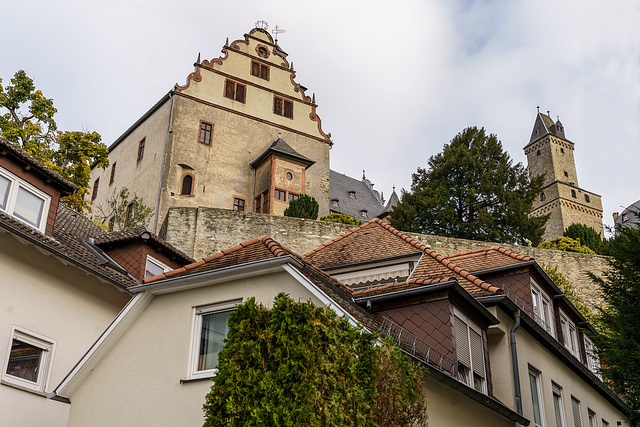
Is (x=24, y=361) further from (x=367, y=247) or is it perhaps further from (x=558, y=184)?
(x=558, y=184)

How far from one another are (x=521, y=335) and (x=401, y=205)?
74.8 ft

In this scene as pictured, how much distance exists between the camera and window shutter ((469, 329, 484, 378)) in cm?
1120

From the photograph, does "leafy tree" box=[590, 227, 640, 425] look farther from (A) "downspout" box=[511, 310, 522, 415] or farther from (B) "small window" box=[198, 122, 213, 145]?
(B) "small window" box=[198, 122, 213, 145]

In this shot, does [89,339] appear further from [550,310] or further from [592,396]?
[592,396]

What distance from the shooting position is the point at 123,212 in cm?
3372

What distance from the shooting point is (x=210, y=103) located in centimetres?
3384

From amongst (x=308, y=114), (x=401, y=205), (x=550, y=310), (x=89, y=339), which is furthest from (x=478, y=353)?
(x=308, y=114)

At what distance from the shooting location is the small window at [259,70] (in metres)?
36.2

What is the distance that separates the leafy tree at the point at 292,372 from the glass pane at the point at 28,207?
20.6ft

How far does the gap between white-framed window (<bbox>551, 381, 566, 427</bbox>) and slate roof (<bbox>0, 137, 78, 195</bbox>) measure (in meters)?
9.58

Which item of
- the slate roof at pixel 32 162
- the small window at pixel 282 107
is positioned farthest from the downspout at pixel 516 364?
the small window at pixel 282 107

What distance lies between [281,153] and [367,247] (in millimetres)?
18836

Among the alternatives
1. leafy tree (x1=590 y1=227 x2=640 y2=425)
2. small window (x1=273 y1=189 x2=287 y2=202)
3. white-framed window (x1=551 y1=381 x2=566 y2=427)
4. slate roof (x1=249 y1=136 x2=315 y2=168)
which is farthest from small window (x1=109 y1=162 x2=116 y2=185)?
leafy tree (x1=590 y1=227 x2=640 y2=425)

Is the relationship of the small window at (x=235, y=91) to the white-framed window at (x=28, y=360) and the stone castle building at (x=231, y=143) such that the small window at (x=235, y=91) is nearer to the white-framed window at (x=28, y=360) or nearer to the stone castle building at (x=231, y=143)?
the stone castle building at (x=231, y=143)
